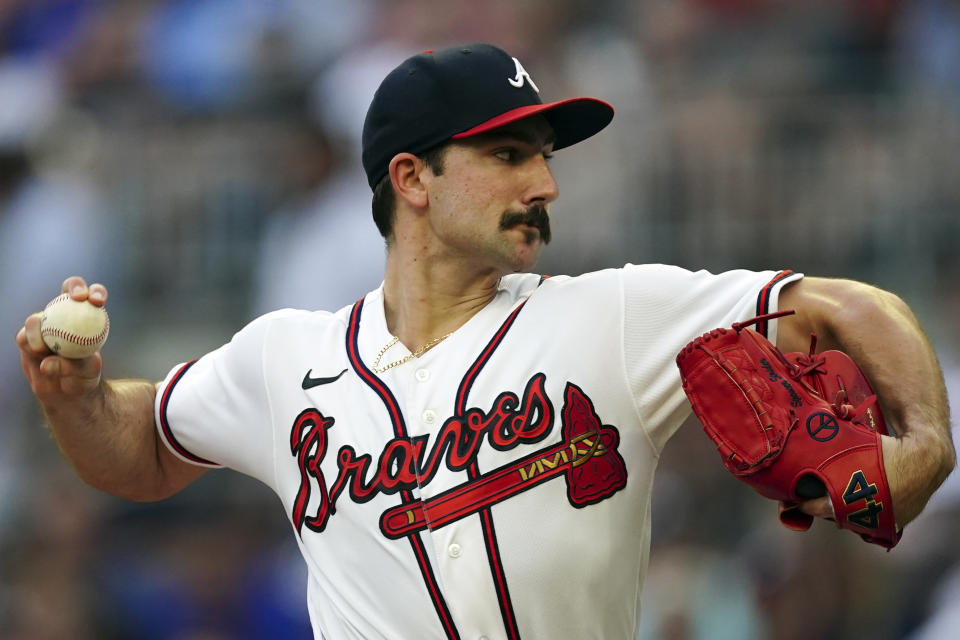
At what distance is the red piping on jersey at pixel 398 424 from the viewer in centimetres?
278

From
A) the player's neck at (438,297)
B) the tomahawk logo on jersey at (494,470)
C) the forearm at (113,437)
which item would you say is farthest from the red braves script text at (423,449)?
the forearm at (113,437)

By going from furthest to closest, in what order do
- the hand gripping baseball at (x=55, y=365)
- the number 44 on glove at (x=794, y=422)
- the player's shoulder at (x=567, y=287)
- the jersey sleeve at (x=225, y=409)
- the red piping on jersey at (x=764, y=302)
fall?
1. the jersey sleeve at (x=225, y=409)
2. the hand gripping baseball at (x=55, y=365)
3. the player's shoulder at (x=567, y=287)
4. the red piping on jersey at (x=764, y=302)
5. the number 44 on glove at (x=794, y=422)

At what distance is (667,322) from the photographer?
2.81m

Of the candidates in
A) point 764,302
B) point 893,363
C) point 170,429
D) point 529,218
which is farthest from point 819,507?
point 170,429

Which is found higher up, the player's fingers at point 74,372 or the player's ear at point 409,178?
the player's ear at point 409,178

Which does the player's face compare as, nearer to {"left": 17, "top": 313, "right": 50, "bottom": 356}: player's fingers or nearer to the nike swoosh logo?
the nike swoosh logo

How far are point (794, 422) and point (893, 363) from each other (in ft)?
0.74

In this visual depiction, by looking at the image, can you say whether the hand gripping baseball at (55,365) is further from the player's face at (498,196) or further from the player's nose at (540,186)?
the player's nose at (540,186)

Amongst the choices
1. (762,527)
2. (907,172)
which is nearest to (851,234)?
(907,172)

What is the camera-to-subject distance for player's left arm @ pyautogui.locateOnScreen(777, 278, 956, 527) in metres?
2.44

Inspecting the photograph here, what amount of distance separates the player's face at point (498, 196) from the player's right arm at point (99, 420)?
0.77m

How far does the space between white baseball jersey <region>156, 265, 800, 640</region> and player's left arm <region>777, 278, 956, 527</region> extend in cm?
8

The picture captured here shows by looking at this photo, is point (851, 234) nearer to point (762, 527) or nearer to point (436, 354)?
point (762, 527)

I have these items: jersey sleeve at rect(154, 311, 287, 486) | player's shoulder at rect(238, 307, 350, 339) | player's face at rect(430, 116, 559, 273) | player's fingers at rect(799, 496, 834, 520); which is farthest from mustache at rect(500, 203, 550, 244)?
player's fingers at rect(799, 496, 834, 520)
